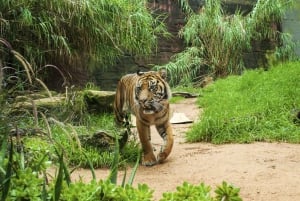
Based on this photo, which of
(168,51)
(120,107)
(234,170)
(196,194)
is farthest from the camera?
(168,51)

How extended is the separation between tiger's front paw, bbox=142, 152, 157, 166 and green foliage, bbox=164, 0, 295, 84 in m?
6.36

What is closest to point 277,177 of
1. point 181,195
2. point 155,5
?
point 181,195

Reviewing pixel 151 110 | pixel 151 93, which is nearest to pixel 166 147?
pixel 151 110

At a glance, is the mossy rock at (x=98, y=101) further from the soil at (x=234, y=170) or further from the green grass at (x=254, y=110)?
the soil at (x=234, y=170)

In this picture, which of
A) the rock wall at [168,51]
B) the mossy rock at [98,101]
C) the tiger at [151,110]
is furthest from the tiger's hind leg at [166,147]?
the rock wall at [168,51]

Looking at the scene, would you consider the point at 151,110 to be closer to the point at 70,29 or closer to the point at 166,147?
the point at 166,147

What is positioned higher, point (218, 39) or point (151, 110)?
point (218, 39)

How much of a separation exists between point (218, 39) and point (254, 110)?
474cm

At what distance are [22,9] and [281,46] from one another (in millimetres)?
7785

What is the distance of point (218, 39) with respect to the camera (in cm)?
1107

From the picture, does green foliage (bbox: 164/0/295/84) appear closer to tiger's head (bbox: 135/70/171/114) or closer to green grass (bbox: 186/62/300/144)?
green grass (bbox: 186/62/300/144)

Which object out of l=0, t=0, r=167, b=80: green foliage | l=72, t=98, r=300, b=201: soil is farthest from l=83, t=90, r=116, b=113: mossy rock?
l=72, t=98, r=300, b=201: soil

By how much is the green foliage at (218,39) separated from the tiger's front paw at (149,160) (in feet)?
20.9

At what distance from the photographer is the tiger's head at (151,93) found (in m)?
4.59
